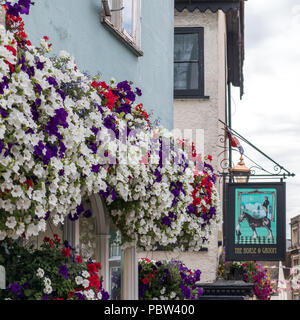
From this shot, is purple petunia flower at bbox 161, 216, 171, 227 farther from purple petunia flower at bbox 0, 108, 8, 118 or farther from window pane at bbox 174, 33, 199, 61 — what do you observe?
window pane at bbox 174, 33, 199, 61

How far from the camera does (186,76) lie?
14.2 m

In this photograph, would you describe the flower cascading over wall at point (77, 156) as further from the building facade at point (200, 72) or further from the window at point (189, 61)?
the window at point (189, 61)

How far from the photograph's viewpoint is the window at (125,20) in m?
7.41

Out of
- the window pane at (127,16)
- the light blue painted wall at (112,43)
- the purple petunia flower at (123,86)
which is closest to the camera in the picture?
the light blue painted wall at (112,43)

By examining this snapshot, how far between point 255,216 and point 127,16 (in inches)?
215

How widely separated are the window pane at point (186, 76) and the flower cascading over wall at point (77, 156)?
6382mm

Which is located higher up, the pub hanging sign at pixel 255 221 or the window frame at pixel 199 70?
the window frame at pixel 199 70

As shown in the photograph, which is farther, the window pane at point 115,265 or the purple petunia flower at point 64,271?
the window pane at point 115,265

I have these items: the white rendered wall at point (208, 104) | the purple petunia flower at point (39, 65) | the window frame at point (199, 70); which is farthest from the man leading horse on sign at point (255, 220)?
the purple petunia flower at point (39, 65)

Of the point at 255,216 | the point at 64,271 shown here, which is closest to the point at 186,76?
the point at 255,216

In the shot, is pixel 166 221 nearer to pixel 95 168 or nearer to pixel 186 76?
pixel 95 168

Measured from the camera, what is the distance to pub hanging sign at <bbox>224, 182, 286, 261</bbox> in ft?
40.5

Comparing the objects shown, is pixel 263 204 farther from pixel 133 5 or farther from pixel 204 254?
pixel 133 5

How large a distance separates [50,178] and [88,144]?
89 centimetres
